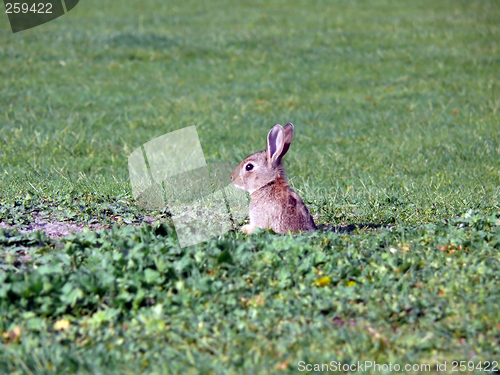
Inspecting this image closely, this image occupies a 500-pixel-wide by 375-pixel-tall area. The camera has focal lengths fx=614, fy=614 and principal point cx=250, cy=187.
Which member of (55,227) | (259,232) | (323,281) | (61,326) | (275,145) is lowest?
(323,281)

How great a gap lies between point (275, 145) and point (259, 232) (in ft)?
3.67

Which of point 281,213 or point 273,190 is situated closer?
point 281,213

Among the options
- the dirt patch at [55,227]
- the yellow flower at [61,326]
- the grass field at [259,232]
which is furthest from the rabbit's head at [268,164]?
the yellow flower at [61,326]

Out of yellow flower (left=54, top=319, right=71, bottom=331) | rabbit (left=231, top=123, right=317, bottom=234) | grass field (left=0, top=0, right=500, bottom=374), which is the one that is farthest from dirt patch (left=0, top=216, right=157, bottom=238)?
yellow flower (left=54, top=319, right=71, bottom=331)

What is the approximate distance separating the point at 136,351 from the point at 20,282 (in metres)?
1.05

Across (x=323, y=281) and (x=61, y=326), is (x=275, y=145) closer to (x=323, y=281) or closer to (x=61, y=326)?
(x=323, y=281)

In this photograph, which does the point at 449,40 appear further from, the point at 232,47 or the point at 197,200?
the point at 197,200

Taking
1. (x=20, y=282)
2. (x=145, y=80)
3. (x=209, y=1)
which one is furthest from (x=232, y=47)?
(x=20, y=282)

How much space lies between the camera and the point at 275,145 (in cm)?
614

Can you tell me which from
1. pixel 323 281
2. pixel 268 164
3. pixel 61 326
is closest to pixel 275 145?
pixel 268 164

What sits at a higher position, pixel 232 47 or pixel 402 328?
pixel 232 47

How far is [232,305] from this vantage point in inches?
168

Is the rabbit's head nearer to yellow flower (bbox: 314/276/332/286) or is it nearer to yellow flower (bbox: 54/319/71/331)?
yellow flower (bbox: 314/276/332/286)

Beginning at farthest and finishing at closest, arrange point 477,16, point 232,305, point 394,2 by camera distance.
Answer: point 394,2
point 477,16
point 232,305
